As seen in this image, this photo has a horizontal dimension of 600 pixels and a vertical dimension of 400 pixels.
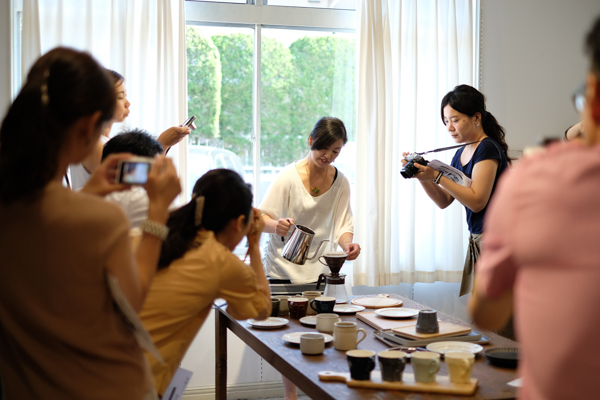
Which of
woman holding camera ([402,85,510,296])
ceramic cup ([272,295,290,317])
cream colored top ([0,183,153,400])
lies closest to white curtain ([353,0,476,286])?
woman holding camera ([402,85,510,296])

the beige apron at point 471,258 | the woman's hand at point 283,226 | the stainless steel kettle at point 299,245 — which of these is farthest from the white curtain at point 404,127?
the stainless steel kettle at point 299,245

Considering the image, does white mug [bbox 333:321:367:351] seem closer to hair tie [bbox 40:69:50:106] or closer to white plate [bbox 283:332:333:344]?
white plate [bbox 283:332:333:344]

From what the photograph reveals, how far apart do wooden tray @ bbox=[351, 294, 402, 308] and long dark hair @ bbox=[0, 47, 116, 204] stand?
5.47 feet

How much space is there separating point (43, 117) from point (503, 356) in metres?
1.38

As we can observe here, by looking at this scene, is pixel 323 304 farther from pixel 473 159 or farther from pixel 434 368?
pixel 473 159

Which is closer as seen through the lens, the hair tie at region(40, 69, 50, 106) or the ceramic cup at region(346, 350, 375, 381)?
the hair tie at region(40, 69, 50, 106)

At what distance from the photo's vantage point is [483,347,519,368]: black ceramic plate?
1.60 metres

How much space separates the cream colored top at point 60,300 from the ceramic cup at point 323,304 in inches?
46.6

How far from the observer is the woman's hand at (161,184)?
1.17 m

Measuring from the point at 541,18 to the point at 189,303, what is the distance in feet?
11.9

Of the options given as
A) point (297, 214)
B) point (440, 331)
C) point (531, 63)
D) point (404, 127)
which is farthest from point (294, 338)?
point (531, 63)

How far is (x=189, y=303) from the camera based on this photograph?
5.07ft

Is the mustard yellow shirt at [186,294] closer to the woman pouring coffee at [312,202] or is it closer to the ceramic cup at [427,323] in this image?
the ceramic cup at [427,323]

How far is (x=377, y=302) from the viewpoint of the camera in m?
2.45
